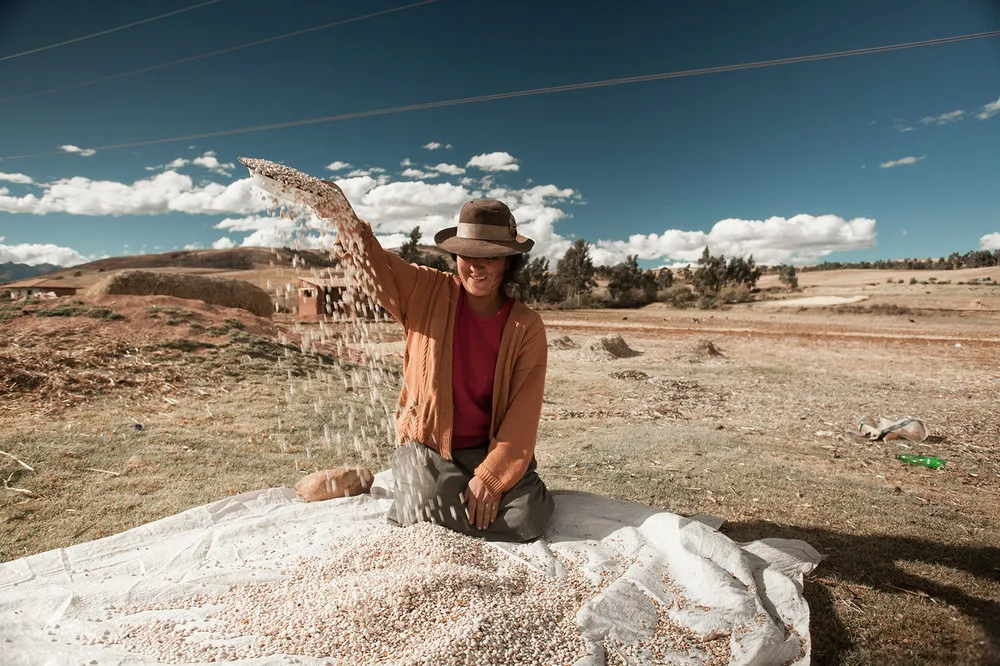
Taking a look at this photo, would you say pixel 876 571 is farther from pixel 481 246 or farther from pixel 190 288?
pixel 190 288

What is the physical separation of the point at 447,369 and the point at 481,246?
621mm

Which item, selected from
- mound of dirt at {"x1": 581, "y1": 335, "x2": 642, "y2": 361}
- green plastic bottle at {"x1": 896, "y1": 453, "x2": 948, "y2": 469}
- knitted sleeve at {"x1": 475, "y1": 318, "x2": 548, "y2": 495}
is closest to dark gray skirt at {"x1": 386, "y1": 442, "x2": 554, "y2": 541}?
knitted sleeve at {"x1": 475, "y1": 318, "x2": 548, "y2": 495}

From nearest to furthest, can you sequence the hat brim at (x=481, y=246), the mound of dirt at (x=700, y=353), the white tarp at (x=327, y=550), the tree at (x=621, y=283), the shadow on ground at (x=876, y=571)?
the white tarp at (x=327, y=550) < the shadow on ground at (x=876, y=571) < the hat brim at (x=481, y=246) < the mound of dirt at (x=700, y=353) < the tree at (x=621, y=283)

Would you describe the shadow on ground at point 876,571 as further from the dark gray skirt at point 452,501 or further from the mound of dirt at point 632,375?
the mound of dirt at point 632,375

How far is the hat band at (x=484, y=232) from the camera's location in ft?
8.11

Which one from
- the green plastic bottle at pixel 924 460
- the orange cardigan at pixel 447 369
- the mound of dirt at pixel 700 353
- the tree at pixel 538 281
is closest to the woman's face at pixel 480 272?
the orange cardigan at pixel 447 369

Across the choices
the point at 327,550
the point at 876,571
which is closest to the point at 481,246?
the point at 327,550

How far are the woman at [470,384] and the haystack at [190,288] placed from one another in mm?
8082

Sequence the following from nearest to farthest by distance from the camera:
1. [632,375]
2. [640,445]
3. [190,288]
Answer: [640,445]
[632,375]
[190,288]

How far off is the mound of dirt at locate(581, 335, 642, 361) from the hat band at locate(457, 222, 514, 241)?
8.08 meters

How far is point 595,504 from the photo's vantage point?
2.91 m

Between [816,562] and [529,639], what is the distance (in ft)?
5.11

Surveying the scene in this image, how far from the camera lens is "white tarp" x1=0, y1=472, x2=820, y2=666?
6.08 feet

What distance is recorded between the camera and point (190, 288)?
9.80 meters
